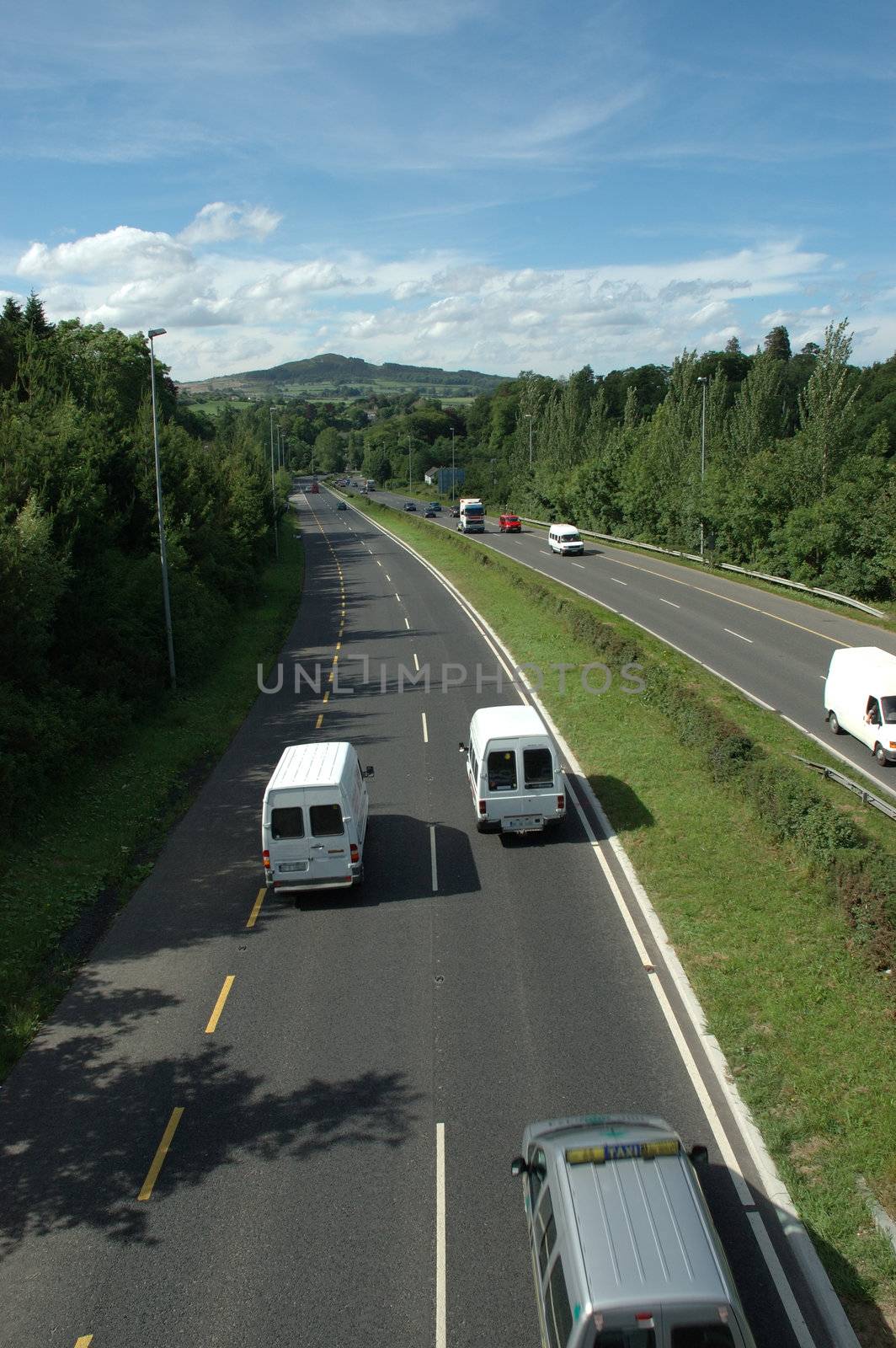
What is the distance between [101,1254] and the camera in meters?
8.43

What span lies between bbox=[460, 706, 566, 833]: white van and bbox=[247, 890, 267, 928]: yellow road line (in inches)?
167

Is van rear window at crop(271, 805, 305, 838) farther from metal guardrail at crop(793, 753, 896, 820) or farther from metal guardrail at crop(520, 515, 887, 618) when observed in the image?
metal guardrail at crop(520, 515, 887, 618)

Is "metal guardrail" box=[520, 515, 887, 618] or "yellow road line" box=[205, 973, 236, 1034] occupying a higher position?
"metal guardrail" box=[520, 515, 887, 618]

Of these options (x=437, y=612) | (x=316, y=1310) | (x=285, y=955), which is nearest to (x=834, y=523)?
(x=437, y=612)

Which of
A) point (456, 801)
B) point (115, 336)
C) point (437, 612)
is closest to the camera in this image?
point (456, 801)

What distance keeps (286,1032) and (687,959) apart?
223 inches

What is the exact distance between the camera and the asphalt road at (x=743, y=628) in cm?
2602

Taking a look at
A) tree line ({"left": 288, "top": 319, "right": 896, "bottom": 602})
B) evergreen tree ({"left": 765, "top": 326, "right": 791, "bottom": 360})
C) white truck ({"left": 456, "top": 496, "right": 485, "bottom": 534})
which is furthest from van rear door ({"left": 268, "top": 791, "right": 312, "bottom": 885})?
evergreen tree ({"left": 765, "top": 326, "right": 791, "bottom": 360})

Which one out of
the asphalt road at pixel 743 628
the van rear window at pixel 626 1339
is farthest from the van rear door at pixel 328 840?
the asphalt road at pixel 743 628

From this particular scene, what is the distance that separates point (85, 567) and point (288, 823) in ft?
45.9

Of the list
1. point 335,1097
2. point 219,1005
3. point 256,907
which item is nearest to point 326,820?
point 256,907

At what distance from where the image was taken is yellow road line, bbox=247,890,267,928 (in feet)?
49.3

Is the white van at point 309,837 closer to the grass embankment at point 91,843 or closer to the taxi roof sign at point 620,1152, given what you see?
the grass embankment at point 91,843

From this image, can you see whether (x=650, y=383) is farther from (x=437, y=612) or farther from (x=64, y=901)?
(x=64, y=901)
